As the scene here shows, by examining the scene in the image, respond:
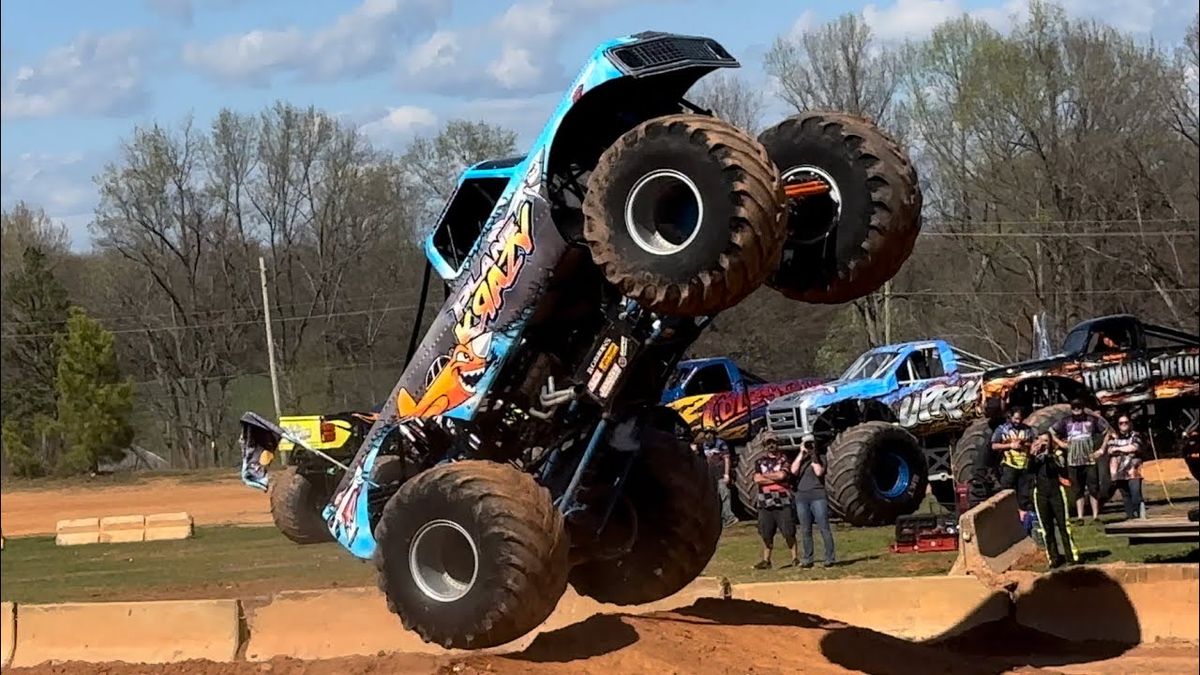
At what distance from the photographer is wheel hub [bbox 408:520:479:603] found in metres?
8.80

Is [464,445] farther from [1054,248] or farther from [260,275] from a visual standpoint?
[260,275]

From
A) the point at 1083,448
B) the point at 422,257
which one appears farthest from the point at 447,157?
the point at 1083,448

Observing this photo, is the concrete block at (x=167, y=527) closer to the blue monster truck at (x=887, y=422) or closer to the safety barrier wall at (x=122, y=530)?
the safety barrier wall at (x=122, y=530)

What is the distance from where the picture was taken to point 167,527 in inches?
988

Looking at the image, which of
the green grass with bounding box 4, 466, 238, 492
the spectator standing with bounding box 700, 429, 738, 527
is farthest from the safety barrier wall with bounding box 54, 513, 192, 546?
the spectator standing with bounding box 700, 429, 738, 527

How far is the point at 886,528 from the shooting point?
60.2 feet

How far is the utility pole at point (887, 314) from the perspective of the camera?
1353 centimetres

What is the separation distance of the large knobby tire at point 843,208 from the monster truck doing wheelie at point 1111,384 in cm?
928

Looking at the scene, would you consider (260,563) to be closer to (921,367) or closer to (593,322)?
(921,367)

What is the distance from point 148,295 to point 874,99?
1089cm

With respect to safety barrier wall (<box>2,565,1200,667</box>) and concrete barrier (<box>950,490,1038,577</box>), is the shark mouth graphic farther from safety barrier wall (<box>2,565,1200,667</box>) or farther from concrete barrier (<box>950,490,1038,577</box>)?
concrete barrier (<box>950,490,1038,577</box>)

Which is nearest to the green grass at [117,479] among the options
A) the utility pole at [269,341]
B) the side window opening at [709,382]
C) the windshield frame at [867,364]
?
the utility pole at [269,341]

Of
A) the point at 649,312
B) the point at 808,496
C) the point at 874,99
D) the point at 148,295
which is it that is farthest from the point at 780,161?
the point at 148,295

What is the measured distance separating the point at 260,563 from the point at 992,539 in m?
10.5
